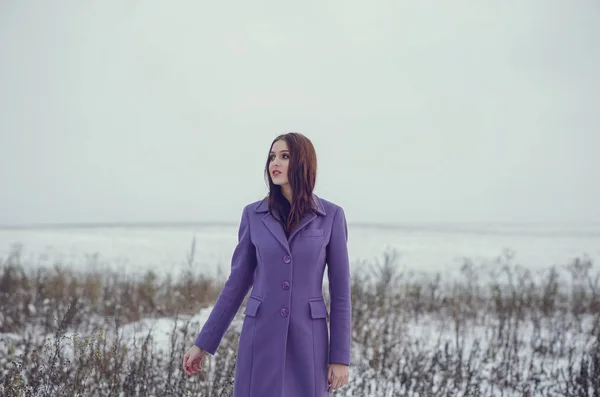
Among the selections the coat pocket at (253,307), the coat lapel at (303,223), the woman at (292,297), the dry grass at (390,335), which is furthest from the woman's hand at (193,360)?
the dry grass at (390,335)

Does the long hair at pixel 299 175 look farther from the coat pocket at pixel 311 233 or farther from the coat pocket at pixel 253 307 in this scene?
the coat pocket at pixel 253 307

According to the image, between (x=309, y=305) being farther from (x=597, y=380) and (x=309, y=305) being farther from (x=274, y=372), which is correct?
(x=597, y=380)

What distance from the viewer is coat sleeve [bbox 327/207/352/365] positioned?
226 cm

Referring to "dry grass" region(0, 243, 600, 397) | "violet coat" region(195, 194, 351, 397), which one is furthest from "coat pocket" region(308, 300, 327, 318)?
"dry grass" region(0, 243, 600, 397)

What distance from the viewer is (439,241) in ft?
62.4

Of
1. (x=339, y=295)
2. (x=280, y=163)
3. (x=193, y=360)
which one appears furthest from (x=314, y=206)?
(x=193, y=360)

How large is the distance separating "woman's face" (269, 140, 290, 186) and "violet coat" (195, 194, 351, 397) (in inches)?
7.4

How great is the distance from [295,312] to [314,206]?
0.48 meters

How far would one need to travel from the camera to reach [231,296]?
2.43 metres

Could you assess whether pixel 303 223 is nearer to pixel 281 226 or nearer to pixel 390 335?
pixel 281 226

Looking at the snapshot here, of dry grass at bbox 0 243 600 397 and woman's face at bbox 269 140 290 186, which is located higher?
woman's face at bbox 269 140 290 186

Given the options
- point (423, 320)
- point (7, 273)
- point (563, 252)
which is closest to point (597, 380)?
point (423, 320)

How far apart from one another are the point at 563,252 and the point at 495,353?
383 inches

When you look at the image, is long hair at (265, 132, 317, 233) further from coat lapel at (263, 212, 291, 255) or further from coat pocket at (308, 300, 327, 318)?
coat pocket at (308, 300, 327, 318)
